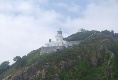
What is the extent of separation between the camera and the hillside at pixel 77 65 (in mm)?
124125

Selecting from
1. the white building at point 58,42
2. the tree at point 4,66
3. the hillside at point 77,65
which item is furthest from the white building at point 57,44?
the tree at point 4,66

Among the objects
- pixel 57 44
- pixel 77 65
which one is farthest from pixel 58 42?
pixel 77 65

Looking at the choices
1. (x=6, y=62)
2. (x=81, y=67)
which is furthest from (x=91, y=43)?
(x=6, y=62)

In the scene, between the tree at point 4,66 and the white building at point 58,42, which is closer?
the tree at point 4,66

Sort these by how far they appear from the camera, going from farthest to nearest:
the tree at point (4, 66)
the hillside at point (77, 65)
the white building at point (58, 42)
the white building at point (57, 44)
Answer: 1. the white building at point (58, 42)
2. the white building at point (57, 44)
3. the tree at point (4, 66)
4. the hillside at point (77, 65)

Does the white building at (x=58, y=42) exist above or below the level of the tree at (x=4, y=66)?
above

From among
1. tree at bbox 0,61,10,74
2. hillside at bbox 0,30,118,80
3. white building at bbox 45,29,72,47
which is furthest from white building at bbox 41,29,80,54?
tree at bbox 0,61,10,74

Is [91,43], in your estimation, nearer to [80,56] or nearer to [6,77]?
[80,56]

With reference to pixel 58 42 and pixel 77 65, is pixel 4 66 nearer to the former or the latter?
pixel 58 42

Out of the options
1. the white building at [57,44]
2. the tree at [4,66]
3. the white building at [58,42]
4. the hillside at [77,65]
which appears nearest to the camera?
the hillside at [77,65]

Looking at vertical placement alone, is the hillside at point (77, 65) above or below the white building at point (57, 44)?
below

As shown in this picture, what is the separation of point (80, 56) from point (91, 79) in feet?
55.5

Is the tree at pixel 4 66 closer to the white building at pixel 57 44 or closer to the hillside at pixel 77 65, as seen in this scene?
the hillside at pixel 77 65

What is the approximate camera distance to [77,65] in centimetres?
13000
